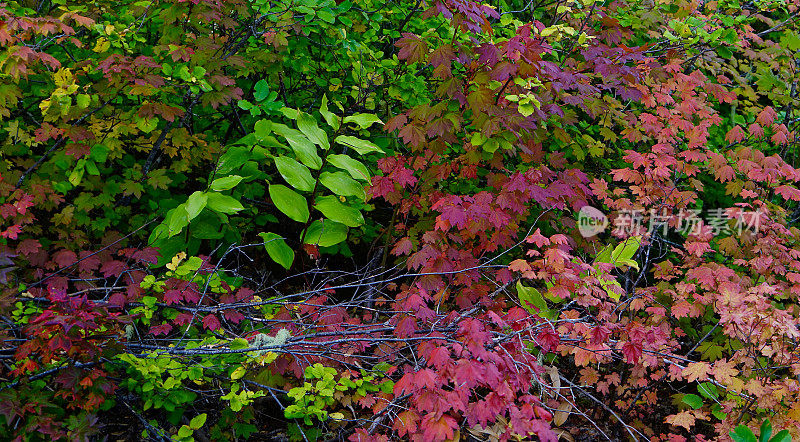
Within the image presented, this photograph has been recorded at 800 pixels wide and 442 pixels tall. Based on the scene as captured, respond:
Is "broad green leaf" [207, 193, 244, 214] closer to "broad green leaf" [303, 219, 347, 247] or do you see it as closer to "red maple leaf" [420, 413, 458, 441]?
"broad green leaf" [303, 219, 347, 247]

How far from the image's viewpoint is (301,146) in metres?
2.78

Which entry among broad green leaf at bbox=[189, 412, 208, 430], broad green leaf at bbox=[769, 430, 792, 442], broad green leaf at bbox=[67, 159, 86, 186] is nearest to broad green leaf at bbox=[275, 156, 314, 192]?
broad green leaf at bbox=[67, 159, 86, 186]

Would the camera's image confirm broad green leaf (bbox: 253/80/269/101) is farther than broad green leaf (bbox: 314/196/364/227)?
No

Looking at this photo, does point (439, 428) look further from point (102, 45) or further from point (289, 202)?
point (102, 45)

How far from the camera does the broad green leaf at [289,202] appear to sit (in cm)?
280

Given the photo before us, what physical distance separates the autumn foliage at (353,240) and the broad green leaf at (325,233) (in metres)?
0.02

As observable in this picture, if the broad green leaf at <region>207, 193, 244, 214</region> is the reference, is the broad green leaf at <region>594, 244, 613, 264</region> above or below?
below

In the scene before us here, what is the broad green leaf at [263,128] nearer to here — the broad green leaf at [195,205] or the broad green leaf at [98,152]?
the broad green leaf at [195,205]

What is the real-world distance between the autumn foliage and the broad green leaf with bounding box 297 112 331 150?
0.03 meters

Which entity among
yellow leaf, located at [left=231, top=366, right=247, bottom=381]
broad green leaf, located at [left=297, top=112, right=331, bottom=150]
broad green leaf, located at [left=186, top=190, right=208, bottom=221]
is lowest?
yellow leaf, located at [left=231, top=366, right=247, bottom=381]

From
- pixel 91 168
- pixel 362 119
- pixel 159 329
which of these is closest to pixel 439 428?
pixel 159 329

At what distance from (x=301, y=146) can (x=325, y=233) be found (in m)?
0.47

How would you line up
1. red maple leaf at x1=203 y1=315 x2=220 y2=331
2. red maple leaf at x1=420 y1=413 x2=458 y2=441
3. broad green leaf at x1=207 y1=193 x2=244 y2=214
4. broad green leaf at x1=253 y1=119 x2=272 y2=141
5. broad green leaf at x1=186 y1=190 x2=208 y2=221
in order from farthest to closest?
broad green leaf at x1=253 y1=119 x2=272 y2=141 → broad green leaf at x1=207 y1=193 x2=244 y2=214 → broad green leaf at x1=186 y1=190 x2=208 y2=221 → red maple leaf at x1=203 y1=315 x2=220 y2=331 → red maple leaf at x1=420 y1=413 x2=458 y2=441

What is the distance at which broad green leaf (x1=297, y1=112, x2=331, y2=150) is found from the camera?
9.25 feet
